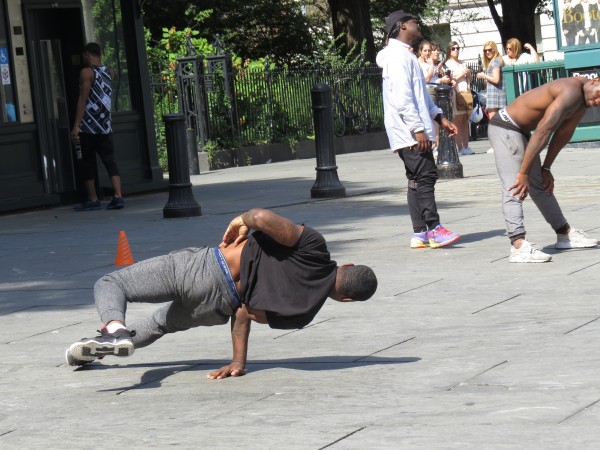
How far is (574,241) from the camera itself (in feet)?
30.5

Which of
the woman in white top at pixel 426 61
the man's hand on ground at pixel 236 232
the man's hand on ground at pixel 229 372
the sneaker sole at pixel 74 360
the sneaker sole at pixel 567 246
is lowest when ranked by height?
the sneaker sole at pixel 567 246

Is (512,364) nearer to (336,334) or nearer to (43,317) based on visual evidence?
(336,334)

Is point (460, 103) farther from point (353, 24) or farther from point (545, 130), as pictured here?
point (545, 130)

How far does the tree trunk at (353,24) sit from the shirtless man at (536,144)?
20.4 meters

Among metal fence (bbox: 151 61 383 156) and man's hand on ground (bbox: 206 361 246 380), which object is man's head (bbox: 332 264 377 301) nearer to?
man's hand on ground (bbox: 206 361 246 380)

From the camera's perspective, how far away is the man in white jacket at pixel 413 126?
389 inches

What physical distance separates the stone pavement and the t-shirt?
0.33 meters

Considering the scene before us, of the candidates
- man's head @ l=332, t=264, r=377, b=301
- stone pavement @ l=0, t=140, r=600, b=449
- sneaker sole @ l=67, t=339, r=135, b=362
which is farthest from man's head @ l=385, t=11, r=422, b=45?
sneaker sole @ l=67, t=339, r=135, b=362

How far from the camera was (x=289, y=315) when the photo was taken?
577 centimetres

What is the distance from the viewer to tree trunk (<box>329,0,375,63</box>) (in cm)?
2958

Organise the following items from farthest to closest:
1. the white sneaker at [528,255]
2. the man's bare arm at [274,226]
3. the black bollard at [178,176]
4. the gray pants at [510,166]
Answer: the black bollard at [178,176], the gray pants at [510,166], the white sneaker at [528,255], the man's bare arm at [274,226]

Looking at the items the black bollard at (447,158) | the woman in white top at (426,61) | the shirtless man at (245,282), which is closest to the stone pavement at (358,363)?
the shirtless man at (245,282)

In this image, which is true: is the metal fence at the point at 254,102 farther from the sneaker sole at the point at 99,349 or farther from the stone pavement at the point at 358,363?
the sneaker sole at the point at 99,349

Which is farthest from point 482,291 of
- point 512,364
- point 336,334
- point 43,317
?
point 43,317
